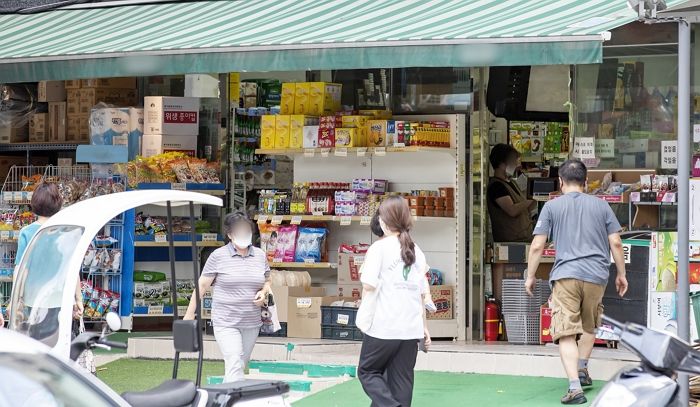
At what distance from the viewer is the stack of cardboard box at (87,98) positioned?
15.8m

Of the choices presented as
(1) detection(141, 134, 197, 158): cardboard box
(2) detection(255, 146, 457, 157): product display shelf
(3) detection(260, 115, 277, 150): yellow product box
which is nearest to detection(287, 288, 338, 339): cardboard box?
(2) detection(255, 146, 457, 157): product display shelf

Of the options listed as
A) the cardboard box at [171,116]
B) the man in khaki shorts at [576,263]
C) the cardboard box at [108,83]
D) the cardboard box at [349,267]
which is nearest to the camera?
the man in khaki shorts at [576,263]

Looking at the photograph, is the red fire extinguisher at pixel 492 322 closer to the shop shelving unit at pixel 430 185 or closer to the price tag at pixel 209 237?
the shop shelving unit at pixel 430 185

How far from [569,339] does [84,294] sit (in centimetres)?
562

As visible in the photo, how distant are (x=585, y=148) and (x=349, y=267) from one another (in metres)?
2.63

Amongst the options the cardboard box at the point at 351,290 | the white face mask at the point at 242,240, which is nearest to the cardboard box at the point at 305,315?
the cardboard box at the point at 351,290

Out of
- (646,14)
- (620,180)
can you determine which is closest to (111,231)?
(620,180)

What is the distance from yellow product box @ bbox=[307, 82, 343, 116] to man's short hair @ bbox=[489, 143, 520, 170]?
1.70m

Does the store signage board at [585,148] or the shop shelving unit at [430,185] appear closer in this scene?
the store signage board at [585,148]

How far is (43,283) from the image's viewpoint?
7016 millimetres

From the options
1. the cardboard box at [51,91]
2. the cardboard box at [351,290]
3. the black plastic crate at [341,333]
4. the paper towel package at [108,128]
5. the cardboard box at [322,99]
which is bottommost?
the black plastic crate at [341,333]

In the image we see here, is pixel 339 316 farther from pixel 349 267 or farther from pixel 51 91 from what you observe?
pixel 51 91

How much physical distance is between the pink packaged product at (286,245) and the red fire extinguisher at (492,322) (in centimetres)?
207

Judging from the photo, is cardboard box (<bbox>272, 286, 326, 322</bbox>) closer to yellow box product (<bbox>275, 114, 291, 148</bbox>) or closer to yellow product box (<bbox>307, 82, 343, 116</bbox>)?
yellow box product (<bbox>275, 114, 291, 148</bbox>)
